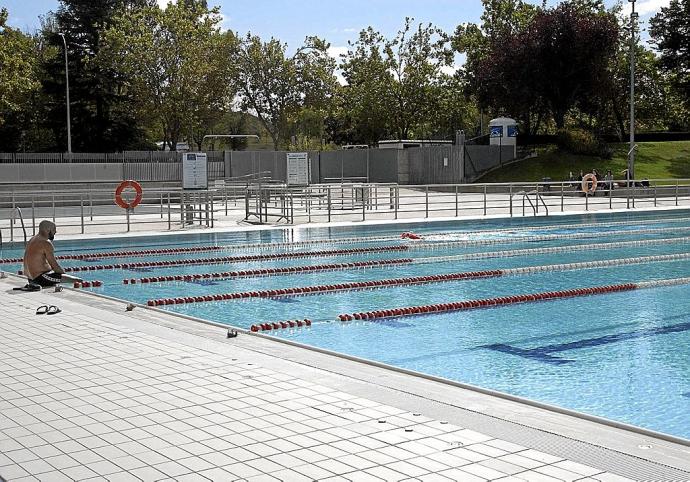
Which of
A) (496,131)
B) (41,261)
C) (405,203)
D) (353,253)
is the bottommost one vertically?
(353,253)

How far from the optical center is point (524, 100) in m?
49.0

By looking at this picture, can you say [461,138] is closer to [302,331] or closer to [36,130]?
[36,130]

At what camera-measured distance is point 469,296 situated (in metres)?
11.6

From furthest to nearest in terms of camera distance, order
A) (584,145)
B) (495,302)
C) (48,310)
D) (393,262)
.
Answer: (584,145)
(393,262)
(495,302)
(48,310)

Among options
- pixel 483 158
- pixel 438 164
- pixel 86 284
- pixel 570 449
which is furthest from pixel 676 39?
pixel 570 449

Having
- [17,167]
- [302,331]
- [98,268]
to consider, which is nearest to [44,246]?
[98,268]

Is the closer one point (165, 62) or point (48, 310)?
point (48, 310)

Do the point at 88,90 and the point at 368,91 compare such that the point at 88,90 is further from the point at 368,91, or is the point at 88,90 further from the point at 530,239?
the point at 530,239

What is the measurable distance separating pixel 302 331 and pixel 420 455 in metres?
4.69

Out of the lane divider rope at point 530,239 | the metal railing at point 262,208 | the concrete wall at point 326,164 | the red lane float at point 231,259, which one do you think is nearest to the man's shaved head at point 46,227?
the red lane float at point 231,259

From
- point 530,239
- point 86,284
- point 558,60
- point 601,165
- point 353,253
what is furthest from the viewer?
point 558,60

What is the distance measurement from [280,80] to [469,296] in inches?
2066

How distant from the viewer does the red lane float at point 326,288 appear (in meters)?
11.1

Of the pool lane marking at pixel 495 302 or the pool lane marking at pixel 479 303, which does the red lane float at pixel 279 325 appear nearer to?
the pool lane marking at pixel 479 303
